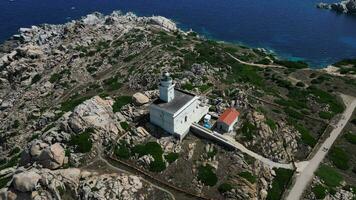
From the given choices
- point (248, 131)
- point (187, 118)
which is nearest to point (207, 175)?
point (187, 118)

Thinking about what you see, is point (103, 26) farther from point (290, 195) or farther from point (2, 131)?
point (290, 195)

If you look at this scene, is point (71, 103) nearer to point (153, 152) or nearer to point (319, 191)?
point (153, 152)

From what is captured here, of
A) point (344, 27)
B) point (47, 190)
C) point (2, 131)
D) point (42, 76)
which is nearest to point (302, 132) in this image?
point (47, 190)

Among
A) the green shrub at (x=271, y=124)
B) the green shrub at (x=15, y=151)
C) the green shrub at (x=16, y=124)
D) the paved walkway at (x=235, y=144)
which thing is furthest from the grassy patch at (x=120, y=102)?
the green shrub at (x=16, y=124)

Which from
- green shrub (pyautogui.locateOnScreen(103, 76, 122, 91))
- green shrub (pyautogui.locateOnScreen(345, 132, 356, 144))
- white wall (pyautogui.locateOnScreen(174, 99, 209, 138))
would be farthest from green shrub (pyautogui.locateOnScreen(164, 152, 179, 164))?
green shrub (pyautogui.locateOnScreen(345, 132, 356, 144))

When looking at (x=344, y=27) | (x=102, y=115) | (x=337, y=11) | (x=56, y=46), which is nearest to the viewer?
(x=102, y=115)

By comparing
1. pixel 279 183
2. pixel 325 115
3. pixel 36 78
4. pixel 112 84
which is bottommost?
pixel 36 78
